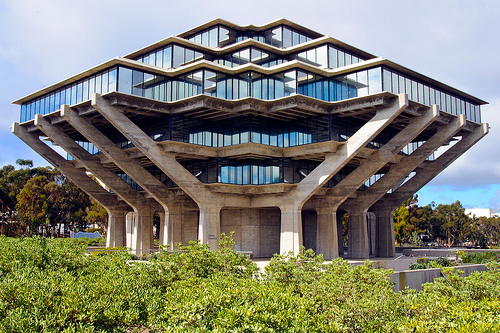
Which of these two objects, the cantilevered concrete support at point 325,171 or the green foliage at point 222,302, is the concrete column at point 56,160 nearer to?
the cantilevered concrete support at point 325,171

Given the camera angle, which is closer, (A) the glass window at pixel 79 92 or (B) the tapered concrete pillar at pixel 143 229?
(A) the glass window at pixel 79 92

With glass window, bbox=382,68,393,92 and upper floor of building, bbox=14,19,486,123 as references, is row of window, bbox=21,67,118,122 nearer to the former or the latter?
upper floor of building, bbox=14,19,486,123

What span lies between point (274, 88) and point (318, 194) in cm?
1194

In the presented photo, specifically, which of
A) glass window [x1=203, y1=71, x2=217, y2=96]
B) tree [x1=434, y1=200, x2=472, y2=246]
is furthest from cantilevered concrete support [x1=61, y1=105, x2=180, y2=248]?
tree [x1=434, y1=200, x2=472, y2=246]

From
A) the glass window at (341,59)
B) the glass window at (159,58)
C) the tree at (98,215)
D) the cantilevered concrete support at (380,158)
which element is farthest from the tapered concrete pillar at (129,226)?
the glass window at (341,59)

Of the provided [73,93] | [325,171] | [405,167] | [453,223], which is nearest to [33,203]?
[73,93]

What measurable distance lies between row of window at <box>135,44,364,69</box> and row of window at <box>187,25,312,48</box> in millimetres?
2200

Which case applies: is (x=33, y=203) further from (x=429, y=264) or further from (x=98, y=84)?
(x=429, y=264)

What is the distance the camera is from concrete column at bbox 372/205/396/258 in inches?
2131

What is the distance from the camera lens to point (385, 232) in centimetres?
5450

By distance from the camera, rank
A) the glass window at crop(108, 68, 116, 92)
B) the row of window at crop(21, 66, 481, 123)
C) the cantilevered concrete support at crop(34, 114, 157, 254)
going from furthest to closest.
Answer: the cantilevered concrete support at crop(34, 114, 157, 254)
the row of window at crop(21, 66, 481, 123)
the glass window at crop(108, 68, 116, 92)

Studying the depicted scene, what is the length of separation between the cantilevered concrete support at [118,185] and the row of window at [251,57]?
36.0 feet

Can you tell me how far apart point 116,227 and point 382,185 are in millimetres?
31176

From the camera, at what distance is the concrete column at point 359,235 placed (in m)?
50.7
